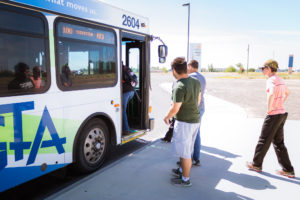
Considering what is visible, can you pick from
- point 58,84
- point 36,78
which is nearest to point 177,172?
point 58,84

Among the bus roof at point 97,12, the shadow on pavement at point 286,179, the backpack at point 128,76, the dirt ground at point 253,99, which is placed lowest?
the shadow on pavement at point 286,179

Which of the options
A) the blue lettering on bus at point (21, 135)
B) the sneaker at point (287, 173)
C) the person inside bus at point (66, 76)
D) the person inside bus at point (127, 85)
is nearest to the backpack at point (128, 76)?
the person inside bus at point (127, 85)

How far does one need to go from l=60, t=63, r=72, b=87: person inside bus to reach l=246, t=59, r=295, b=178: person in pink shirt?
3183 mm

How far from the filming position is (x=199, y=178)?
13.7 ft

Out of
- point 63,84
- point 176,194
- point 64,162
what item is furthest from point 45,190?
point 176,194

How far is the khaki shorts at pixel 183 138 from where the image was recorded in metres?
3.57

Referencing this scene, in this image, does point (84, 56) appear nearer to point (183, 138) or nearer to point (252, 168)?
point (183, 138)

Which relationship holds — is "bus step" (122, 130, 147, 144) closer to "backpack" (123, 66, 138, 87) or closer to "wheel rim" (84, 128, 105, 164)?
"wheel rim" (84, 128, 105, 164)

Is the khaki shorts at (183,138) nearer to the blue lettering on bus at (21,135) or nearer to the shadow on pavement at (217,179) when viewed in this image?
the shadow on pavement at (217,179)

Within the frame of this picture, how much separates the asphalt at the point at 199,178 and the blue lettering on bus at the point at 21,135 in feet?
2.39

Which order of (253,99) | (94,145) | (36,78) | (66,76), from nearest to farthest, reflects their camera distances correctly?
(36,78)
(66,76)
(94,145)
(253,99)

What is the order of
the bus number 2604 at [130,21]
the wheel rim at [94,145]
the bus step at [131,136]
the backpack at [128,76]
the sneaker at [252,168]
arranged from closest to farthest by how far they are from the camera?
the wheel rim at [94,145]
the sneaker at [252,168]
the bus number 2604 at [130,21]
the bus step at [131,136]
the backpack at [128,76]

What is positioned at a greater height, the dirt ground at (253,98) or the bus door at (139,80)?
the bus door at (139,80)

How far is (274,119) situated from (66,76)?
3.45 m
